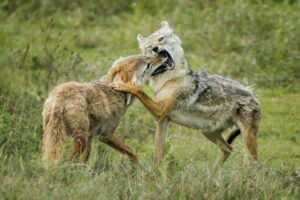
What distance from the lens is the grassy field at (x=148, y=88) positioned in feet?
16.6

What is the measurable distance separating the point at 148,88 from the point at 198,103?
319 centimetres

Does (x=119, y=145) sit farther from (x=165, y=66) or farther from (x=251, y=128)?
(x=251, y=128)

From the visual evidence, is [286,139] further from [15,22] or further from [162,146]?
[15,22]

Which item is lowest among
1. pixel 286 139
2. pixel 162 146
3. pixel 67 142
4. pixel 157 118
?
pixel 286 139

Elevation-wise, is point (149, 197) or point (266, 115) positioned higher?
point (149, 197)

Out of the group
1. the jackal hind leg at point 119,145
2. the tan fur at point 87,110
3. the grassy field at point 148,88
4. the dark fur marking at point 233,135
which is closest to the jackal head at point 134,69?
the tan fur at point 87,110

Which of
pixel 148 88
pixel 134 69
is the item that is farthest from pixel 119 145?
pixel 148 88

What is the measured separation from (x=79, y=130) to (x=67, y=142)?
220 mm

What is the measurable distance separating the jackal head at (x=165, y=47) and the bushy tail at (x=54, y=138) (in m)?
2.22

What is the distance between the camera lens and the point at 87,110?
18.0 ft

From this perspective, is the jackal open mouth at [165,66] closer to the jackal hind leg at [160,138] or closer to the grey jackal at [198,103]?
the grey jackal at [198,103]

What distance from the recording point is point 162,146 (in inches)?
276

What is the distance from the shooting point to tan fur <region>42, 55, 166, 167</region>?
16.9ft

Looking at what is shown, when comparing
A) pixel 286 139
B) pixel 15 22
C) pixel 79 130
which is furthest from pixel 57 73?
pixel 15 22
